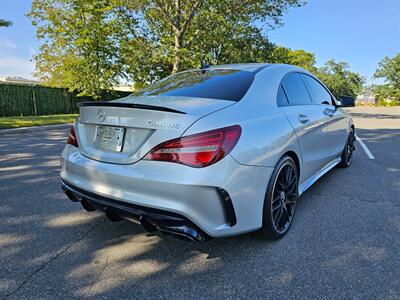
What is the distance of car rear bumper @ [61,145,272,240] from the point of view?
2.10 metres

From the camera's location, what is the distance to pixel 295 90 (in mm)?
3494

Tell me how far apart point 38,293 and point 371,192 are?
385 cm

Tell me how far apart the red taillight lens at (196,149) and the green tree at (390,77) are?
70.6 meters

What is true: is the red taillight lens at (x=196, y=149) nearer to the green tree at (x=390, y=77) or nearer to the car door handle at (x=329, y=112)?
the car door handle at (x=329, y=112)

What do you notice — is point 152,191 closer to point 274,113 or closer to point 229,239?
point 229,239

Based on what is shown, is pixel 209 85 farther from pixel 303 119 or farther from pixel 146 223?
pixel 146 223

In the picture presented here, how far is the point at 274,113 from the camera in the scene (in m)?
2.80

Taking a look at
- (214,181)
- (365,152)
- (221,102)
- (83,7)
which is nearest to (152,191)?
(214,181)

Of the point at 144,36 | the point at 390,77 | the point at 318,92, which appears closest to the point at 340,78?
the point at 390,77

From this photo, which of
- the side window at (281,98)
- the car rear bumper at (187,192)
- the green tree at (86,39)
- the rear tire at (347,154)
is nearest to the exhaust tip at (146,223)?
the car rear bumper at (187,192)

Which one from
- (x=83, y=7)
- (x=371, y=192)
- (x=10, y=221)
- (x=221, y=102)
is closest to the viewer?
(x=221, y=102)

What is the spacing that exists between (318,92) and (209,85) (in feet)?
6.41

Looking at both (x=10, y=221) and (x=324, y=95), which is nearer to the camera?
(x=10, y=221)

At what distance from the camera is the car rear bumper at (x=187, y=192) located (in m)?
2.10
